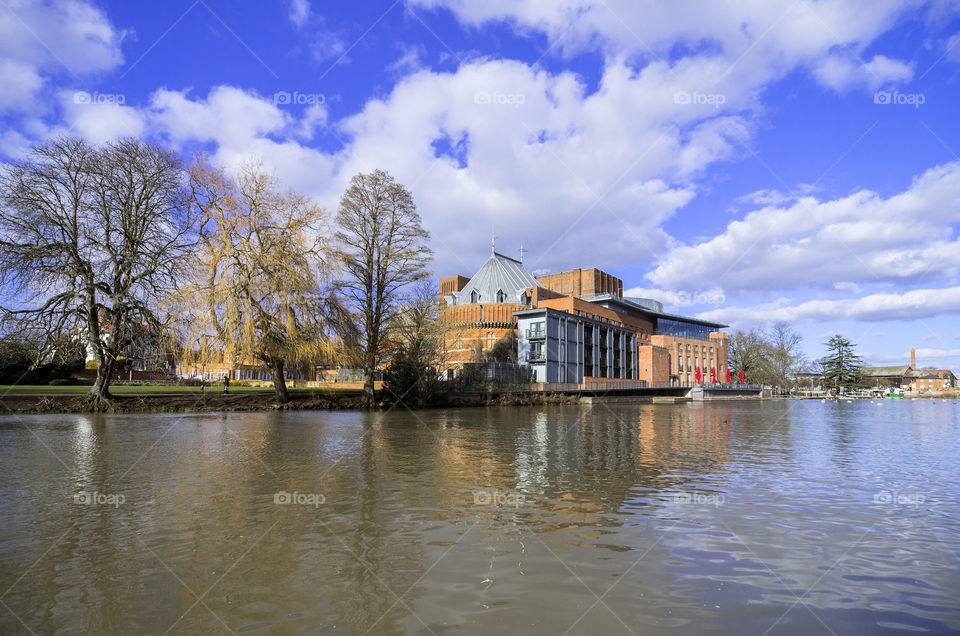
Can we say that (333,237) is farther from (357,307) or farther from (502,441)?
(502,441)

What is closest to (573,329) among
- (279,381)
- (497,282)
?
(497,282)

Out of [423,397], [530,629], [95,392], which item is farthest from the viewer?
[423,397]

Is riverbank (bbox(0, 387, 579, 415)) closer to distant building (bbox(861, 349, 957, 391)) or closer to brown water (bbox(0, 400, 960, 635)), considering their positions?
brown water (bbox(0, 400, 960, 635))

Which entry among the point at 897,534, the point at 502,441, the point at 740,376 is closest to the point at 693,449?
the point at 502,441

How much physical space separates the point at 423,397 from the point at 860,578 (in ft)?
125

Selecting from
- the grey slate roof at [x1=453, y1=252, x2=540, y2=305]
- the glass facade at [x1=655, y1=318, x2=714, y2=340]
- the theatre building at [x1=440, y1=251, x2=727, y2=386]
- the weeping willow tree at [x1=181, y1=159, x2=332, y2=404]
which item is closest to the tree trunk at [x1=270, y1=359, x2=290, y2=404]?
the weeping willow tree at [x1=181, y1=159, x2=332, y2=404]

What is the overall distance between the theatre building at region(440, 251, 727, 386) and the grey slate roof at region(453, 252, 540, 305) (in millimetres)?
173

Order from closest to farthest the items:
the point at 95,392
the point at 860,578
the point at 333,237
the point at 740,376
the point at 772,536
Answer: the point at 860,578 < the point at 772,536 < the point at 95,392 < the point at 333,237 < the point at 740,376

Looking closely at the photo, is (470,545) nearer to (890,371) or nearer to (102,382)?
(102,382)

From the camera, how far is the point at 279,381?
116 feet

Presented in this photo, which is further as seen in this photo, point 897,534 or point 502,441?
point 502,441

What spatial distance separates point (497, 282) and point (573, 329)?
86.4ft

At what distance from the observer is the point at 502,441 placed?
19703 millimetres

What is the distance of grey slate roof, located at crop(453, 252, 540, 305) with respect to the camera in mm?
94188
